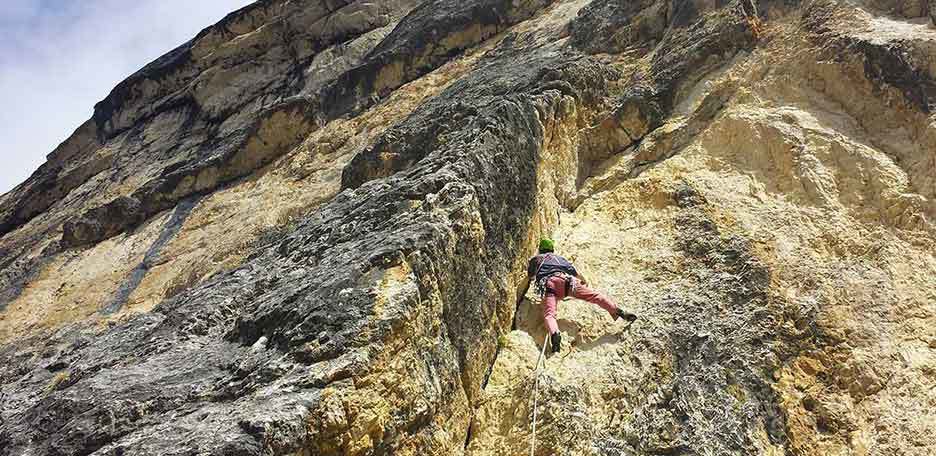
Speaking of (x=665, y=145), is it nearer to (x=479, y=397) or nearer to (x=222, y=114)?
(x=479, y=397)

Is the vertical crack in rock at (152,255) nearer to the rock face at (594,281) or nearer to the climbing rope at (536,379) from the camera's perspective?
the rock face at (594,281)

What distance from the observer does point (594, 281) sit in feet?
26.2

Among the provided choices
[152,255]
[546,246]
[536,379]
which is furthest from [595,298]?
[152,255]

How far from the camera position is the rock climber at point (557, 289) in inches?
278

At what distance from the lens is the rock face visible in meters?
5.24

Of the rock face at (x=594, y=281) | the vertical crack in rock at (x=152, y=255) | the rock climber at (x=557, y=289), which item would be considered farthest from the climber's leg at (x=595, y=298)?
the vertical crack in rock at (x=152, y=255)

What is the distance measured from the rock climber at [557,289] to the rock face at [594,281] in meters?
0.21

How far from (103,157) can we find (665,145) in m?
21.7

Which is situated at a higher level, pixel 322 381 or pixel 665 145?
pixel 322 381

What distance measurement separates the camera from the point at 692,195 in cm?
866

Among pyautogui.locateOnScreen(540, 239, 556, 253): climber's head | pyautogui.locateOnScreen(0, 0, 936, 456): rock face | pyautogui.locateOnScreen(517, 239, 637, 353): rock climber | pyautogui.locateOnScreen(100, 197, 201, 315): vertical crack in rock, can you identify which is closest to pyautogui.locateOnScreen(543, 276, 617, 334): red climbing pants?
pyautogui.locateOnScreen(517, 239, 637, 353): rock climber

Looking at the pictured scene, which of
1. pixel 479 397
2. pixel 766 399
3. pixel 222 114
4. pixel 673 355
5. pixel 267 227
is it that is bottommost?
pixel 766 399

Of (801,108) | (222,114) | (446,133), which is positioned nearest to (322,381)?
(446,133)

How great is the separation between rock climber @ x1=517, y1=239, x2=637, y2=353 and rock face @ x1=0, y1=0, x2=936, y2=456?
8.1 inches
